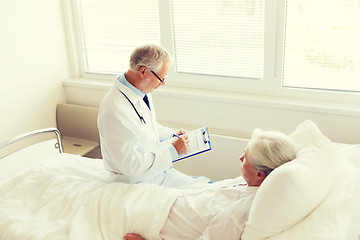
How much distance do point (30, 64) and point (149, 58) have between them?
1729mm

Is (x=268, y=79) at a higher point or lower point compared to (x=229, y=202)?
higher

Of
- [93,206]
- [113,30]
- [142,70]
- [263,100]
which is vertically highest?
Answer: [113,30]

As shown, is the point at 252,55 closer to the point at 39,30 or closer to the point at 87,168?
the point at 87,168

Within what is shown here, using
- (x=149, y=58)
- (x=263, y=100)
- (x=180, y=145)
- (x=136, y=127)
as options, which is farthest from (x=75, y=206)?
(x=263, y=100)

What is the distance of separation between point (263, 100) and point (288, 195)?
141cm

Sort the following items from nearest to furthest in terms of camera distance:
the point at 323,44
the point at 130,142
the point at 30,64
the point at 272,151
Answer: the point at 272,151 < the point at 130,142 < the point at 323,44 < the point at 30,64

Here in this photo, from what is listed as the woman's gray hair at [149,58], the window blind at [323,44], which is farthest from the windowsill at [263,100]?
the woman's gray hair at [149,58]

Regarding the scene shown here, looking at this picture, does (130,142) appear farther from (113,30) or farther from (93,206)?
(113,30)

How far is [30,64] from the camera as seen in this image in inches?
139

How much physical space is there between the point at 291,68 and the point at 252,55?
0.31 metres

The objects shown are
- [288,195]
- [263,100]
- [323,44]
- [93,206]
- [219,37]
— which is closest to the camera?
[288,195]

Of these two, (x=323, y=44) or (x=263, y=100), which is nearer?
(x=323, y=44)

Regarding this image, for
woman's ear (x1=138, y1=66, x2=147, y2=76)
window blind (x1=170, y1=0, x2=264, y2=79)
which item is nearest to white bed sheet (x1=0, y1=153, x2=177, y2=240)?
woman's ear (x1=138, y1=66, x2=147, y2=76)

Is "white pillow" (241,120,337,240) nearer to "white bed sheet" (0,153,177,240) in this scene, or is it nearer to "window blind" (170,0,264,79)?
"white bed sheet" (0,153,177,240)
